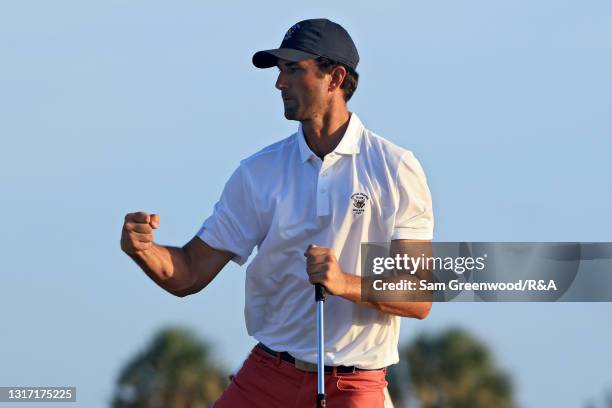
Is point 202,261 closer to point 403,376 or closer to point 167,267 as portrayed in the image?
point 167,267

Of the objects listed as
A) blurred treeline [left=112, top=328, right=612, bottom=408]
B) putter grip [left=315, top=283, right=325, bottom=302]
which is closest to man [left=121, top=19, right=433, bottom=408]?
putter grip [left=315, top=283, right=325, bottom=302]

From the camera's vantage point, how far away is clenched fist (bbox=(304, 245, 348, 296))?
10.4 m

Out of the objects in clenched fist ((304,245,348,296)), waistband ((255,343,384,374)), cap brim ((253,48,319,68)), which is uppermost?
cap brim ((253,48,319,68))

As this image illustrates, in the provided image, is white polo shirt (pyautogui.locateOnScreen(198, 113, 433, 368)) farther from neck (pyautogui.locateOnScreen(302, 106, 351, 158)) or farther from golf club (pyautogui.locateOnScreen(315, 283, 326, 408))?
golf club (pyautogui.locateOnScreen(315, 283, 326, 408))

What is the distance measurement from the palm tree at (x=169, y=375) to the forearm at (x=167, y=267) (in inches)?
1665

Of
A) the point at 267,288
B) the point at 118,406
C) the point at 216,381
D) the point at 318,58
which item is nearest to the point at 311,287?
the point at 267,288

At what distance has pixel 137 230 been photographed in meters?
10.6

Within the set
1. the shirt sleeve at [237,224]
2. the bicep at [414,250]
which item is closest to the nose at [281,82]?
the shirt sleeve at [237,224]

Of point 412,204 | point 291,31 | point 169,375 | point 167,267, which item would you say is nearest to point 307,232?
point 412,204

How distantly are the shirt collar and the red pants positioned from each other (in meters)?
1.39

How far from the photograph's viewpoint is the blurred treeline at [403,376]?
54.9m

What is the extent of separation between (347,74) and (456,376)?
49.0 metres

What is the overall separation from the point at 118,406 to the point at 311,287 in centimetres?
4613

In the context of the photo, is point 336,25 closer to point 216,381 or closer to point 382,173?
point 382,173
